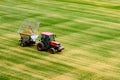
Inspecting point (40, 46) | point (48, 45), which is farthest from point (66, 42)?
point (40, 46)

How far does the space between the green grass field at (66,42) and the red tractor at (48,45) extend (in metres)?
0.45

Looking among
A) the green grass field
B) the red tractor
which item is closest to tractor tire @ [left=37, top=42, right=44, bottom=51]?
the red tractor

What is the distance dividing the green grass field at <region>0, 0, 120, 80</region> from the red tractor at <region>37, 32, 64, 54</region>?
45cm

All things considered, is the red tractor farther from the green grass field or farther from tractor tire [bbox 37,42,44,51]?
the green grass field

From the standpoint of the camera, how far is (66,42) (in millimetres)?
25125

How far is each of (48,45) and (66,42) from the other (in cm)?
270

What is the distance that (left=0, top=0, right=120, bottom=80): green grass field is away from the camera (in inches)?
763

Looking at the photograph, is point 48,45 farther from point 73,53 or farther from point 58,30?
point 58,30

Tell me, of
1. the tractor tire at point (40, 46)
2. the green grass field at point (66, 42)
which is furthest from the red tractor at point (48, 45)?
the green grass field at point (66, 42)

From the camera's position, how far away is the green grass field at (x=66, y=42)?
19391 millimetres

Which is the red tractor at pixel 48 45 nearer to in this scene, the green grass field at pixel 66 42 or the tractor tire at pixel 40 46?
the tractor tire at pixel 40 46

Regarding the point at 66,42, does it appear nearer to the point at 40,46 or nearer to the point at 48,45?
the point at 48,45

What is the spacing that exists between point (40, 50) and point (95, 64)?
177 inches

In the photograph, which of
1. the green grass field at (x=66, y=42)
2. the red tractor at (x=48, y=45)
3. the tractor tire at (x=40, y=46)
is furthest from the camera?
the tractor tire at (x=40, y=46)
